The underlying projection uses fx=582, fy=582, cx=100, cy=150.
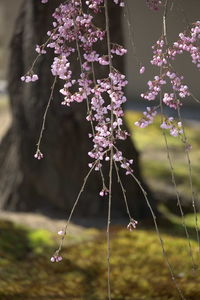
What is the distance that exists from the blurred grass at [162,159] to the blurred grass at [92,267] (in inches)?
64.5

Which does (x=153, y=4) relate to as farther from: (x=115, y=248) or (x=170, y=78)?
(x=115, y=248)

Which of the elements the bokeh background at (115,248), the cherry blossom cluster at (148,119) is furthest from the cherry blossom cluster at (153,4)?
the cherry blossom cluster at (148,119)

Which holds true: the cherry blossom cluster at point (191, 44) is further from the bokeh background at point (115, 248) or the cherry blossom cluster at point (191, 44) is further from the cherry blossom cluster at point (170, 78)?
the bokeh background at point (115, 248)

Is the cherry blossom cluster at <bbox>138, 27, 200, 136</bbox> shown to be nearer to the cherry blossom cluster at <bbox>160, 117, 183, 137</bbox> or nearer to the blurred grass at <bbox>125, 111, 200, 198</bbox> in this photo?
the cherry blossom cluster at <bbox>160, 117, 183, 137</bbox>

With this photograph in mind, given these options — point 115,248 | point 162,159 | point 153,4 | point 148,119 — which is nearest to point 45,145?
point 115,248

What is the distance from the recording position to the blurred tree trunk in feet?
20.6

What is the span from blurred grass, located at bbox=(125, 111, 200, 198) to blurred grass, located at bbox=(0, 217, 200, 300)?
1639 mm

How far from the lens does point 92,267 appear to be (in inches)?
213

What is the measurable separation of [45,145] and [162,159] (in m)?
2.83

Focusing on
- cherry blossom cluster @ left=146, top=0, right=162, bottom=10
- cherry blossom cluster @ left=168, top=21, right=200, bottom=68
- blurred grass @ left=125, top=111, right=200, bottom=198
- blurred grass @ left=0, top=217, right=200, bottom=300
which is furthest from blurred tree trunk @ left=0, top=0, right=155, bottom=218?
cherry blossom cluster @ left=168, top=21, right=200, bottom=68

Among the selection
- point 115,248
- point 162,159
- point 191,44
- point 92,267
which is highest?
point 162,159

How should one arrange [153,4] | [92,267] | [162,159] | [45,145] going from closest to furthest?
[153,4] → [92,267] → [45,145] → [162,159]

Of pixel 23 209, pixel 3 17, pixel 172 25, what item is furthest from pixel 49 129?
pixel 3 17

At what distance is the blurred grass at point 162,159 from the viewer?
801cm
